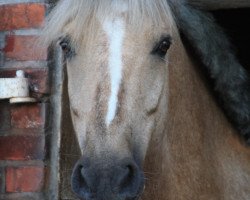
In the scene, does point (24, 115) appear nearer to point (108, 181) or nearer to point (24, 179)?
point (24, 179)

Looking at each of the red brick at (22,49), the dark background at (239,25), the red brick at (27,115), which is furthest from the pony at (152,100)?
the dark background at (239,25)

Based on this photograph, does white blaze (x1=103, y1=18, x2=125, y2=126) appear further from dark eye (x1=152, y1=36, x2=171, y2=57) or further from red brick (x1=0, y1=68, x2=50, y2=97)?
red brick (x1=0, y1=68, x2=50, y2=97)

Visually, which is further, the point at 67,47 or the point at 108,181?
the point at 67,47

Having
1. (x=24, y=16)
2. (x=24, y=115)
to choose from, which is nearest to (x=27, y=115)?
(x=24, y=115)

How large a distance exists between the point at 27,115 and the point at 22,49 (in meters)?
0.26

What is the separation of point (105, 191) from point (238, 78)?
2.69 ft

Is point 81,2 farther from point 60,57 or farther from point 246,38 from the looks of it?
point 246,38

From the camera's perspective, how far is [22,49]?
2184 mm

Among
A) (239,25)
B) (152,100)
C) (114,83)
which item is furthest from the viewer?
(239,25)

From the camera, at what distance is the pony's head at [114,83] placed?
159 cm

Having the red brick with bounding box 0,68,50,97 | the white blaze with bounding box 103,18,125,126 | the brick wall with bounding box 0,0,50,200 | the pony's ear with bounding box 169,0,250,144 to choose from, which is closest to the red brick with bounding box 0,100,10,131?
the brick wall with bounding box 0,0,50,200

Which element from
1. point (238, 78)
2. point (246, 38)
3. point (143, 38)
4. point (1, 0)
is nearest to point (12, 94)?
point (1, 0)

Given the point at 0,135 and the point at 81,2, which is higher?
the point at 81,2

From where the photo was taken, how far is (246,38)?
9.46 ft
